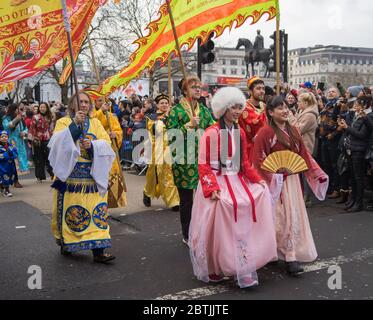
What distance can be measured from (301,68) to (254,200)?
12686 cm

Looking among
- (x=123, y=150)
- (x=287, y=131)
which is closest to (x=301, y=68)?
(x=123, y=150)

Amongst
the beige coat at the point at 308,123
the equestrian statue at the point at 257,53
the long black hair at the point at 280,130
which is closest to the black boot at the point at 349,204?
the beige coat at the point at 308,123

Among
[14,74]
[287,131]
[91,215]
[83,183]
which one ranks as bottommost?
[91,215]

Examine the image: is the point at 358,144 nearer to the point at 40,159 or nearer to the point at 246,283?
the point at 246,283

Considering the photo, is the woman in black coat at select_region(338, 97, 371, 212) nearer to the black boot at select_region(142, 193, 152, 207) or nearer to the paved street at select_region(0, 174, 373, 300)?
the paved street at select_region(0, 174, 373, 300)

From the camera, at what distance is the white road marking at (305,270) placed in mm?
4328

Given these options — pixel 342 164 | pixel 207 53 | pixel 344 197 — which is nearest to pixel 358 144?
pixel 342 164

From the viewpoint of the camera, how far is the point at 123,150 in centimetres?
1379

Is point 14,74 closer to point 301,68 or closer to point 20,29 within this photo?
point 20,29

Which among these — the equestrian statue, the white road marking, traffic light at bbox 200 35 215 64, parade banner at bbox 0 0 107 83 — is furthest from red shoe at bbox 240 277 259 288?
the equestrian statue

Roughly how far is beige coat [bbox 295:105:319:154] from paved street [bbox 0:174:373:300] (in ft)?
3.60

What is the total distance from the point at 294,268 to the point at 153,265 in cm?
140

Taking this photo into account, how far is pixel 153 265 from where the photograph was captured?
17.3 ft

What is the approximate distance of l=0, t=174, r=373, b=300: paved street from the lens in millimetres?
4422
